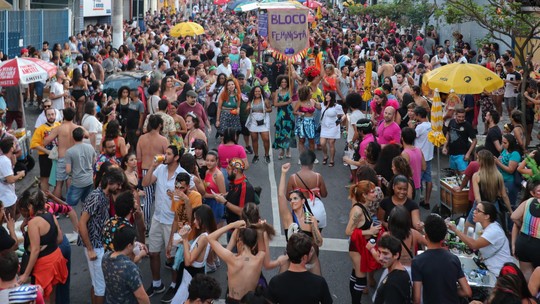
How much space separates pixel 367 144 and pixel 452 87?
228 cm

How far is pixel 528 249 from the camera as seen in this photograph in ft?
25.4

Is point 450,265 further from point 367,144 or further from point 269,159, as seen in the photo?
point 269,159

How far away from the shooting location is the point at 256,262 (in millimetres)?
6594

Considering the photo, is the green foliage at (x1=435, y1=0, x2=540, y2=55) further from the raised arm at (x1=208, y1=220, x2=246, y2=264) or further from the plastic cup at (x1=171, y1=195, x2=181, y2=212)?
the raised arm at (x1=208, y1=220, x2=246, y2=264)

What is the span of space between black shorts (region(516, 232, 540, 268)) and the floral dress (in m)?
7.52

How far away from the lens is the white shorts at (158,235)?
8.72 m

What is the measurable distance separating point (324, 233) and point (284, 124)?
445 centimetres

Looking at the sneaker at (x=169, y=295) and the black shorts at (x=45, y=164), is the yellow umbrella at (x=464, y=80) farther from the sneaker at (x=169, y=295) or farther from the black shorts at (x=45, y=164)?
the black shorts at (x=45, y=164)

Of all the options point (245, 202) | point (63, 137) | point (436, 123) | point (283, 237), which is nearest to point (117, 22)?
point (63, 137)

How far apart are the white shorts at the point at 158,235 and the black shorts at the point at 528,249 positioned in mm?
3878

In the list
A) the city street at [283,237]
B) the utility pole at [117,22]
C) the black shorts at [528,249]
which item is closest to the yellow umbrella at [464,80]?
the city street at [283,237]

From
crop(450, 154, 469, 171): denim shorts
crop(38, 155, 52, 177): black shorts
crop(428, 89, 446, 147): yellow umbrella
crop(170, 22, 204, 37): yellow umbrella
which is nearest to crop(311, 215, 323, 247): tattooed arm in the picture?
crop(428, 89, 446, 147): yellow umbrella

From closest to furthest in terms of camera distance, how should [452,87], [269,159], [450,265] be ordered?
1. [450,265]
2. [452,87]
3. [269,159]

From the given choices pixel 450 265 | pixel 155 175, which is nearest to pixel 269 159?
pixel 155 175
